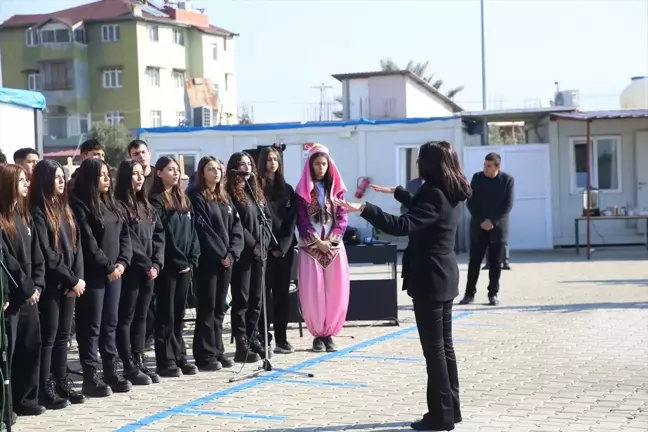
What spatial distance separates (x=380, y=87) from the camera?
32.5 metres

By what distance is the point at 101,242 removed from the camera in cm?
823

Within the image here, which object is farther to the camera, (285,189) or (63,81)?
(63,81)

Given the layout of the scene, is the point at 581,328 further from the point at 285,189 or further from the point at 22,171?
the point at 22,171

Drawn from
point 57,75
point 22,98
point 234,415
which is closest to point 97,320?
point 234,415

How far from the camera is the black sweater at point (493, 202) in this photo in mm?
13977

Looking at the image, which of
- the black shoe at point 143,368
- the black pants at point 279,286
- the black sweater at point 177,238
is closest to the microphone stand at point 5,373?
the black shoe at point 143,368

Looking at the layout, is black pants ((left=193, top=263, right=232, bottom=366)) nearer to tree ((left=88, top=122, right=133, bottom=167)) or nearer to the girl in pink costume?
the girl in pink costume

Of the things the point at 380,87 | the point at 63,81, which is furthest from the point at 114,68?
the point at 380,87

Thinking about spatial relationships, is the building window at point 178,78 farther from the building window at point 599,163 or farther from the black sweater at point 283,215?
the black sweater at point 283,215

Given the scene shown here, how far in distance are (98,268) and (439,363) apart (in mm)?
2770

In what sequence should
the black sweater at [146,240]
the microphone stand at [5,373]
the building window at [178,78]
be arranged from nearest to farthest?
the microphone stand at [5,373] < the black sweater at [146,240] < the building window at [178,78]

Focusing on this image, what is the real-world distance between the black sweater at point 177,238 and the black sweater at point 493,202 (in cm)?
571

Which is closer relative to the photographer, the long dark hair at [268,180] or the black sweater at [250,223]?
the black sweater at [250,223]

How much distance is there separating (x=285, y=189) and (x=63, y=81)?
210 feet
